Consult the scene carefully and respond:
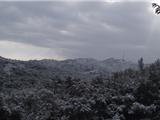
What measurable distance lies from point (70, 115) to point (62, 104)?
379 centimetres

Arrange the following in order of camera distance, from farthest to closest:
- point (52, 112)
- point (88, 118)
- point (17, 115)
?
point (17, 115) → point (52, 112) → point (88, 118)

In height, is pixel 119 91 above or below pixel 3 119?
above

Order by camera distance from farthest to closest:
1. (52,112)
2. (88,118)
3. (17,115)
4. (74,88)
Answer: (74,88), (17,115), (52,112), (88,118)

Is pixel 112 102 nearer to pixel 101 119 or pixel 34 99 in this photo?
pixel 101 119

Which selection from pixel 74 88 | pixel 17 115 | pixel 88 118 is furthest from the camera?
pixel 74 88

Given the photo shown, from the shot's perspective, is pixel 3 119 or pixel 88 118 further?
pixel 3 119

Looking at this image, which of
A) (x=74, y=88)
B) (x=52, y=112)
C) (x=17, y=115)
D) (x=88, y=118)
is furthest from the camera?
(x=74, y=88)

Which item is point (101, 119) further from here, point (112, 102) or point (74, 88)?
point (74, 88)

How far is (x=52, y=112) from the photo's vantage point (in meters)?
39.9

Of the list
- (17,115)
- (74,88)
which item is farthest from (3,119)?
(74,88)

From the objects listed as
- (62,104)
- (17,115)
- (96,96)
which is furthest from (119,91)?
(17,115)

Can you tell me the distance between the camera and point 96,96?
4244 cm

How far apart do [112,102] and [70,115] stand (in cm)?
610

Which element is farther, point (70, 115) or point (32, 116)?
point (32, 116)
